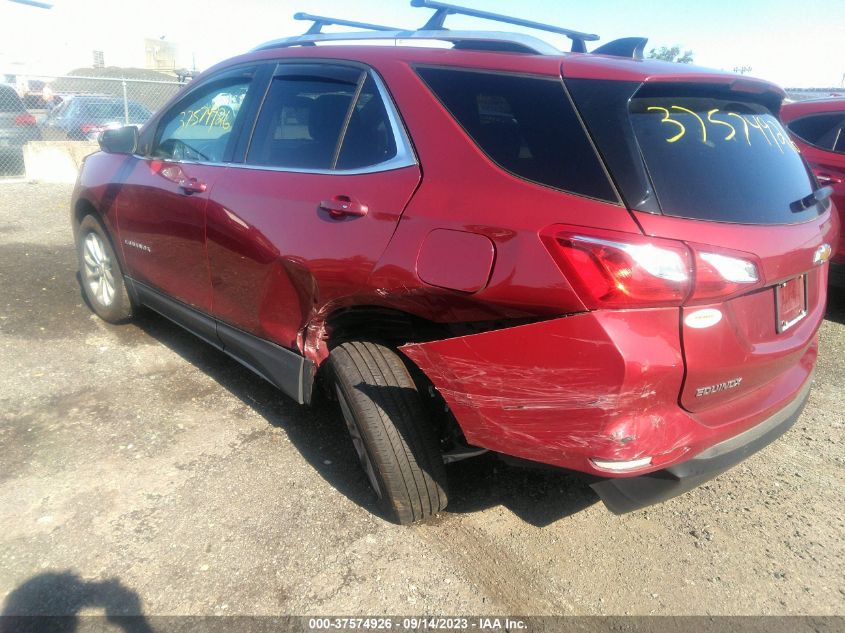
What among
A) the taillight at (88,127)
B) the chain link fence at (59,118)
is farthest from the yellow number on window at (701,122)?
the taillight at (88,127)

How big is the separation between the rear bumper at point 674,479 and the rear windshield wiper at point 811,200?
30.8 inches

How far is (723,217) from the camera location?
1.97 m

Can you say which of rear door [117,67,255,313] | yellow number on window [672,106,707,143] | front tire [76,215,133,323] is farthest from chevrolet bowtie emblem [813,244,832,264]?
front tire [76,215,133,323]

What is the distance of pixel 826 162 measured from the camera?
207 inches

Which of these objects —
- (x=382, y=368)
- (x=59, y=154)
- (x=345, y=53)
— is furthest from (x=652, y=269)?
(x=59, y=154)

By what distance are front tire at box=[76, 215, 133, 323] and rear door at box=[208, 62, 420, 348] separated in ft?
4.70

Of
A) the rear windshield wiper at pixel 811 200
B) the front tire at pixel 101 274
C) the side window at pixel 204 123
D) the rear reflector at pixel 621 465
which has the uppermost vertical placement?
the side window at pixel 204 123

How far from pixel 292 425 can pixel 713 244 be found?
7.31 feet

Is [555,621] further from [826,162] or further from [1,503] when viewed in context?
[826,162]

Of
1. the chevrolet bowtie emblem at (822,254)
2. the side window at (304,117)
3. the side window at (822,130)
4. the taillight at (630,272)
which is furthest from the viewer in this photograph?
the side window at (822,130)

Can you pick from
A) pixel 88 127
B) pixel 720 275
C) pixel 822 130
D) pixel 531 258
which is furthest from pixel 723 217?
pixel 88 127

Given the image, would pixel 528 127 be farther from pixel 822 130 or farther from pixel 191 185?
pixel 822 130

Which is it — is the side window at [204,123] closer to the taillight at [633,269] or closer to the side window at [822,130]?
the taillight at [633,269]

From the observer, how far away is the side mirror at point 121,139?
394cm
